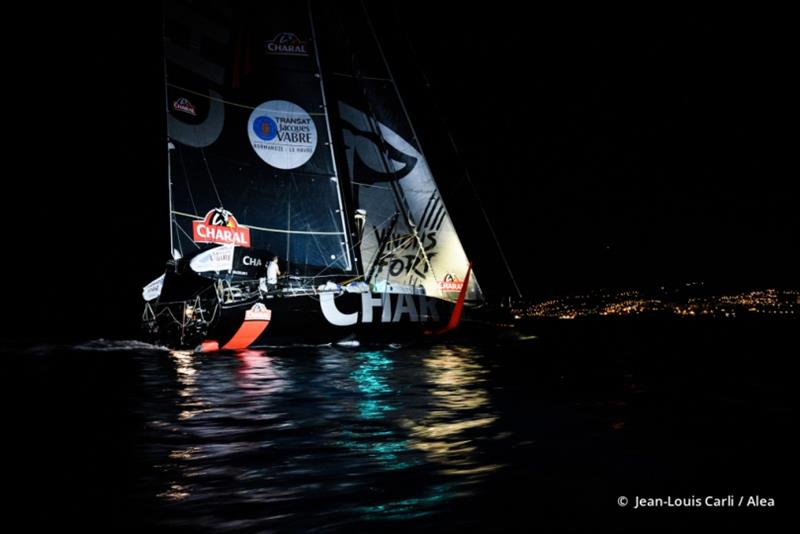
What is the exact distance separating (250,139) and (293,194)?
1673mm

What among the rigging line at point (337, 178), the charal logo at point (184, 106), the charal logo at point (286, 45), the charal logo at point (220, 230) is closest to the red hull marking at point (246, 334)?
the charal logo at point (220, 230)

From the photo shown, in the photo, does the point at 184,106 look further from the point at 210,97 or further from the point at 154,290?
the point at 154,290

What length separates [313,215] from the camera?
52.7ft

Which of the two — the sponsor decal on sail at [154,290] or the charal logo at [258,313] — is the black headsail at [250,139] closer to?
the sponsor decal on sail at [154,290]

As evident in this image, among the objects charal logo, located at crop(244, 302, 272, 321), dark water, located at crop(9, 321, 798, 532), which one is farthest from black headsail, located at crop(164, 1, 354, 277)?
dark water, located at crop(9, 321, 798, 532)

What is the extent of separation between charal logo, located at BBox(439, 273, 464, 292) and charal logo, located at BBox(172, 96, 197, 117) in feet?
25.9

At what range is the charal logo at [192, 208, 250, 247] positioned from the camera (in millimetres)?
14180

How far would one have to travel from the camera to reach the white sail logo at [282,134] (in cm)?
1577

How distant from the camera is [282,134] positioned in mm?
16141

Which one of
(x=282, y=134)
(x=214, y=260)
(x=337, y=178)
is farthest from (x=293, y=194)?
(x=214, y=260)

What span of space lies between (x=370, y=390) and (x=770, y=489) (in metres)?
4.67

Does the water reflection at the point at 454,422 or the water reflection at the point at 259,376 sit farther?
the water reflection at the point at 259,376

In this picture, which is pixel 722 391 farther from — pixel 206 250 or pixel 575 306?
pixel 575 306

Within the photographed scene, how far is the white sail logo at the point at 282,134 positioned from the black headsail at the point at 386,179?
2036 millimetres
